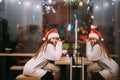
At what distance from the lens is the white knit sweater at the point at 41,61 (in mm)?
2680

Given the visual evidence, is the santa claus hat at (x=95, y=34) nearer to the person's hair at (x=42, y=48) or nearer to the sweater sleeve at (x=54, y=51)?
the sweater sleeve at (x=54, y=51)

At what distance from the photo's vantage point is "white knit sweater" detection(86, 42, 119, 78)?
271 cm

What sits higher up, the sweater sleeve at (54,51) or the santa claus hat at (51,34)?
the santa claus hat at (51,34)

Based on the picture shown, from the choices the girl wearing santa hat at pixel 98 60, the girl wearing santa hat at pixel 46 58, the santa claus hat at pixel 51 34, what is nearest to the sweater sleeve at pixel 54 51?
the girl wearing santa hat at pixel 46 58

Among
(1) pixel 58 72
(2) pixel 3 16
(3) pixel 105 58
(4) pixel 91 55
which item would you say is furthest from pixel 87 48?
(2) pixel 3 16

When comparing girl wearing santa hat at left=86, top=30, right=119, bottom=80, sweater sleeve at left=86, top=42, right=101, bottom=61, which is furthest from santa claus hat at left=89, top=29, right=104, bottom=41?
sweater sleeve at left=86, top=42, right=101, bottom=61

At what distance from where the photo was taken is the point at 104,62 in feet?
9.02

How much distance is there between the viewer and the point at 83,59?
2666mm

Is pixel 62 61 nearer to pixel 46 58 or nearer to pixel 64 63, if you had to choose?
pixel 64 63

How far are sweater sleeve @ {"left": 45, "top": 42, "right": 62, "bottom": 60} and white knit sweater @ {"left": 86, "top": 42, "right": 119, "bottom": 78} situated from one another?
1.41 feet

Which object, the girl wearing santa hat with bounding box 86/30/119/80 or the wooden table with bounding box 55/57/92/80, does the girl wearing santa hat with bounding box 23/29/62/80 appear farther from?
the girl wearing santa hat with bounding box 86/30/119/80

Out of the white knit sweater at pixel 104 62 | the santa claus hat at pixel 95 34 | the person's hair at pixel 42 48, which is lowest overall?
the white knit sweater at pixel 104 62

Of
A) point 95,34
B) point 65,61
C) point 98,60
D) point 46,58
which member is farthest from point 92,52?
point 46,58

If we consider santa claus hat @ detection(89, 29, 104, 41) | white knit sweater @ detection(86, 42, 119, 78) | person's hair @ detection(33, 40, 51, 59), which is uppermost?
santa claus hat @ detection(89, 29, 104, 41)
